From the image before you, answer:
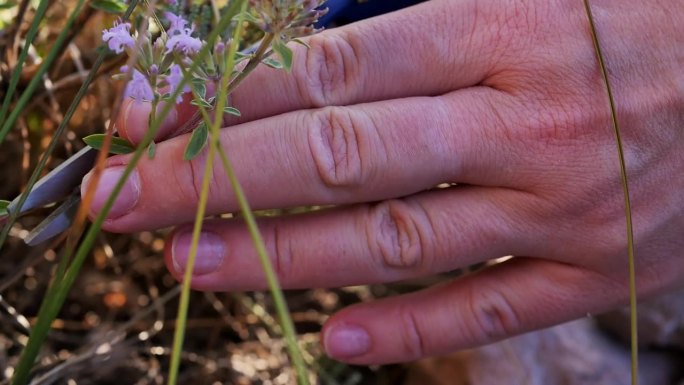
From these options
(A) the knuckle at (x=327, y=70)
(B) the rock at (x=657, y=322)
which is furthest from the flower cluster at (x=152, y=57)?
(B) the rock at (x=657, y=322)

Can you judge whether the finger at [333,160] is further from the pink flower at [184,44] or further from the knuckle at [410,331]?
the knuckle at [410,331]

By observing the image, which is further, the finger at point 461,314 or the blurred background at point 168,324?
the blurred background at point 168,324

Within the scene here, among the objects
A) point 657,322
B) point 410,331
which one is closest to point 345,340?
point 410,331

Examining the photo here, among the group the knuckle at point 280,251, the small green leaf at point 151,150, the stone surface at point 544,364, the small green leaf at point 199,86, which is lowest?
the stone surface at point 544,364

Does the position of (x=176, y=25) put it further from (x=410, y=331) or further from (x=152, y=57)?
(x=410, y=331)

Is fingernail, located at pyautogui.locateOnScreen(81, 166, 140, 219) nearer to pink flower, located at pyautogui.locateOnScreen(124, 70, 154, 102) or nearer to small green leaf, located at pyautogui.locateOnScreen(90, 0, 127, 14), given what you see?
pink flower, located at pyautogui.locateOnScreen(124, 70, 154, 102)

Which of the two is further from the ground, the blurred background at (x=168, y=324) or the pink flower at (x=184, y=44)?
the pink flower at (x=184, y=44)

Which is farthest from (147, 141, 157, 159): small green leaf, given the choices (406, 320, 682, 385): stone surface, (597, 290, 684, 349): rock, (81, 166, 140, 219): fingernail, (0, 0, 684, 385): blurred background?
(597, 290, 684, 349): rock
